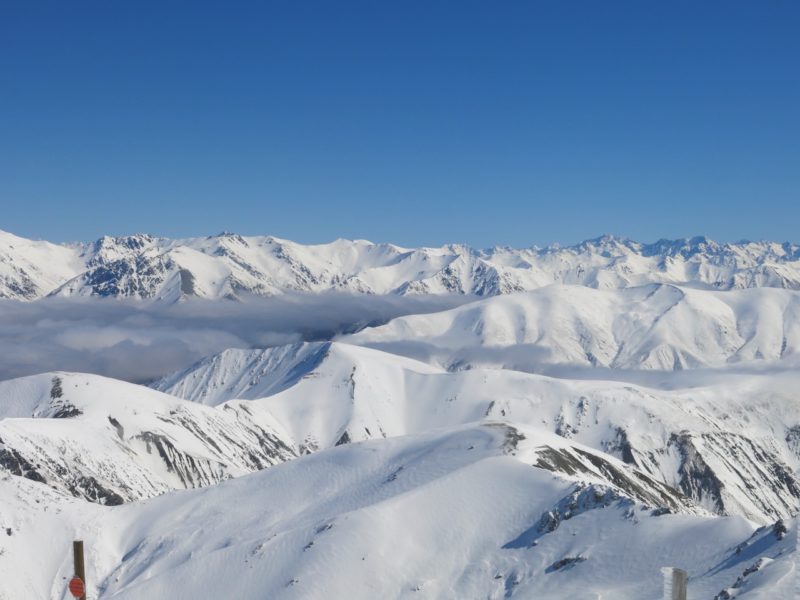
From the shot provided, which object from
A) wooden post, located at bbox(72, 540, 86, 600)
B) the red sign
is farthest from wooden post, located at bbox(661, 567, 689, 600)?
the red sign

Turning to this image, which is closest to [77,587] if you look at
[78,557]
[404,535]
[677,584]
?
[78,557]

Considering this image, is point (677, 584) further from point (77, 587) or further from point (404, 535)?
point (404, 535)

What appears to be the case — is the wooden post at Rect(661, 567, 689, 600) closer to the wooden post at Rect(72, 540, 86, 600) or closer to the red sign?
the wooden post at Rect(72, 540, 86, 600)

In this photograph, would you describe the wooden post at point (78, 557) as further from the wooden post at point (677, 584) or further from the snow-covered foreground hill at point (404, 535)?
the snow-covered foreground hill at point (404, 535)

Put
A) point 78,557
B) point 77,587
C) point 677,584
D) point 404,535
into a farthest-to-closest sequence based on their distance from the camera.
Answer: point 404,535 → point 77,587 → point 78,557 → point 677,584

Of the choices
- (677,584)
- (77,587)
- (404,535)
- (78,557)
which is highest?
(78,557)

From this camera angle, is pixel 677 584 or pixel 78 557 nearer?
pixel 677 584

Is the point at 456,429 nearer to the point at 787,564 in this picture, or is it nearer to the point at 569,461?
the point at 569,461

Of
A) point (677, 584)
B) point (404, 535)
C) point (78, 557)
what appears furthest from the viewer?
point (404, 535)

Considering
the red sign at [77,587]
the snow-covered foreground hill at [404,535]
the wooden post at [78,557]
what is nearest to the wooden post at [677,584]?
the wooden post at [78,557]
